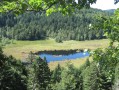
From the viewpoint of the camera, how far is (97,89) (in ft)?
191

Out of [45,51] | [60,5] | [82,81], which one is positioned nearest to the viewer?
[60,5]

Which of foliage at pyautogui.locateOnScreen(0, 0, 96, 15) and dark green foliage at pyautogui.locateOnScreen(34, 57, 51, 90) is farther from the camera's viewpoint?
dark green foliage at pyautogui.locateOnScreen(34, 57, 51, 90)

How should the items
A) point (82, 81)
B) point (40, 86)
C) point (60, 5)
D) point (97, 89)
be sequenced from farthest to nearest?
point (82, 81)
point (97, 89)
point (40, 86)
point (60, 5)

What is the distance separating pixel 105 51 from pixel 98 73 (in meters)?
49.3

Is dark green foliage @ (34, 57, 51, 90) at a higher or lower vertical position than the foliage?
lower

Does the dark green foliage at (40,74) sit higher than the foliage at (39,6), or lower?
lower

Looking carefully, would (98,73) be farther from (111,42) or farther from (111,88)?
(111,42)

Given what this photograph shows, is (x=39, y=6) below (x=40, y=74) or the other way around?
the other way around

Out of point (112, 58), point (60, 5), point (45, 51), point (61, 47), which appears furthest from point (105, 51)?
point (61, 47)

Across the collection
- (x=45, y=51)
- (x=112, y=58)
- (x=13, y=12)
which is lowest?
(x=45, y=51)

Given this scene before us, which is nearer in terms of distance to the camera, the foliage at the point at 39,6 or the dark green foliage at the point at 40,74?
the foliage at the point at 39,6

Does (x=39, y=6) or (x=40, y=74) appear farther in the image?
(x=40, y=74)

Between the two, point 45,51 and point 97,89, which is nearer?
point 97,89

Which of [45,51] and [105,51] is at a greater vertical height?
[105,51]
